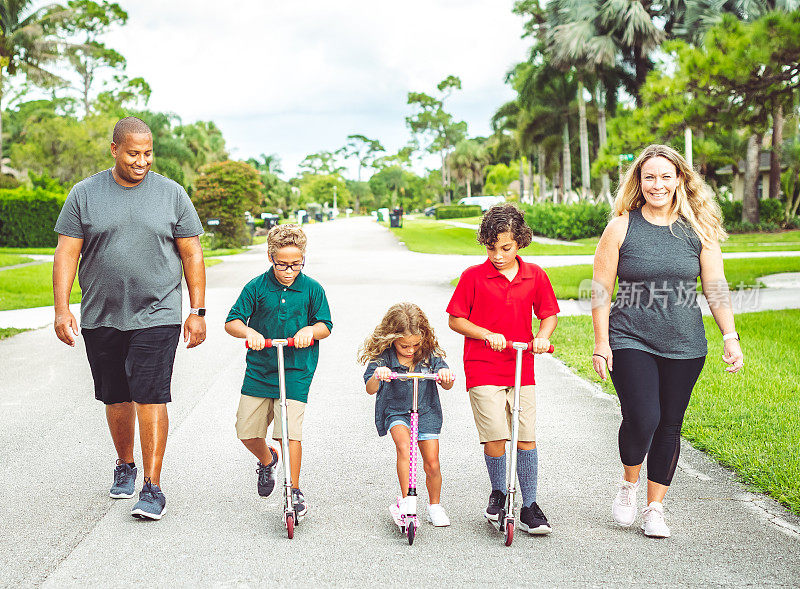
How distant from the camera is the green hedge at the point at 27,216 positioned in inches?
1336

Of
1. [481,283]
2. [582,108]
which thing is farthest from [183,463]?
[582,108]

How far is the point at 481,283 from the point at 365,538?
138 cm

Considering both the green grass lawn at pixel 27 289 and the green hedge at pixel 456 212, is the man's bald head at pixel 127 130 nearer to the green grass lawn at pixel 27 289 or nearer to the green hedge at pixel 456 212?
the green grass lawn at pixel 27 289

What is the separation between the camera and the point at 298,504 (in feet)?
14.0

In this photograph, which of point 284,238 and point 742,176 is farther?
point 742,176

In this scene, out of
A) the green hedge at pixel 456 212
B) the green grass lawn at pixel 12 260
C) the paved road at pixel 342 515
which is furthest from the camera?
the green hedge at pixel 456 212

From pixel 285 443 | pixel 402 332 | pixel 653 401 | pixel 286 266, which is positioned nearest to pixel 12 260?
pixel 286 266

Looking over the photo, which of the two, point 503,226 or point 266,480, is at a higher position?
point 503,226

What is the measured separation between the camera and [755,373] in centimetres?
821

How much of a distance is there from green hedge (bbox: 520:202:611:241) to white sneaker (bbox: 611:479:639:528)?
31.3 m

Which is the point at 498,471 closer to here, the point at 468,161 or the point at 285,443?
the point at 285,443

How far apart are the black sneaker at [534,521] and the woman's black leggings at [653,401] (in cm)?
53

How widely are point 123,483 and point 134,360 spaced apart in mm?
769

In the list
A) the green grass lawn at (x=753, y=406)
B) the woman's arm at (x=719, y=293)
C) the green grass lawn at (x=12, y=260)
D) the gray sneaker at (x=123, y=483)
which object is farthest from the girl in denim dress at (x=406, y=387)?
the green grass lawn at (x=12, y=260)
